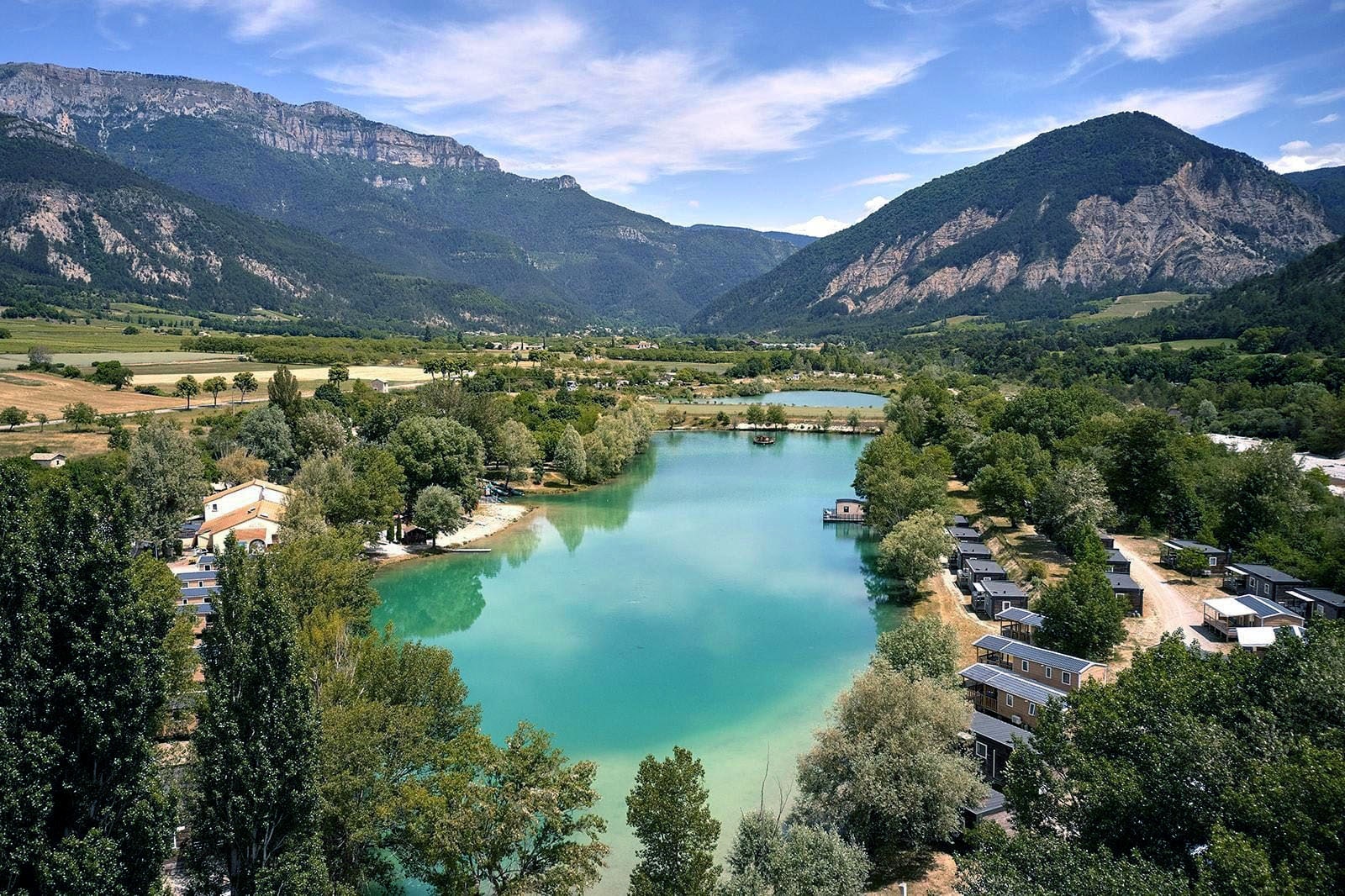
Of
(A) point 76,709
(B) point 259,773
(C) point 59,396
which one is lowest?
(B) point 259,773

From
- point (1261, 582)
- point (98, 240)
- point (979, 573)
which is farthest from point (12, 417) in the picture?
point (98, 240)

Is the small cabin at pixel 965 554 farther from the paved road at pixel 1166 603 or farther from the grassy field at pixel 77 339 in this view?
the grassy field at pixel 77 339

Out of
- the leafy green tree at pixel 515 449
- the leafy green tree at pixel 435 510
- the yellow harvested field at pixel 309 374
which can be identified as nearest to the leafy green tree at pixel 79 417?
the yellow harvested field at pixel 309 374

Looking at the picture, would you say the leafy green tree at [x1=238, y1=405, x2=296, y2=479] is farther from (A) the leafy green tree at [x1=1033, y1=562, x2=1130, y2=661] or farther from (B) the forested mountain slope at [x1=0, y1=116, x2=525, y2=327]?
(B) the forested mountain slope at [x1=0, y1=116, x2=525, y2=327]

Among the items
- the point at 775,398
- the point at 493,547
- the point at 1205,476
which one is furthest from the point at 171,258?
the point at 1205,476

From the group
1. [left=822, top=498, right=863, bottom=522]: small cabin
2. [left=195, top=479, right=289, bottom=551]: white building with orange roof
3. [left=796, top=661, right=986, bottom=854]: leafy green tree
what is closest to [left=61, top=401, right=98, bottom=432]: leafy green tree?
Result: [left=195, top=479, right=289, bottom=551]: white building with orange roof

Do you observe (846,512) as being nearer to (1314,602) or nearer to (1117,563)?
(1117,563)
